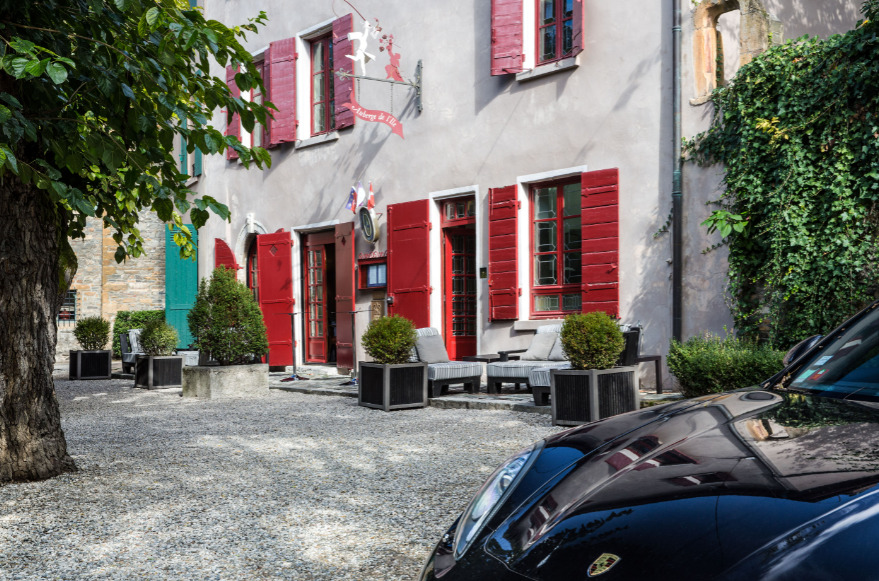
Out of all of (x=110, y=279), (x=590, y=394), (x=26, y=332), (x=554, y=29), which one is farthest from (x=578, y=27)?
(x=110, y=279)

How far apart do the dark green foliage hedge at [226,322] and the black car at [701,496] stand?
9026 millimetres

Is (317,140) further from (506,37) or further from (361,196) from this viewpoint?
(506,37)

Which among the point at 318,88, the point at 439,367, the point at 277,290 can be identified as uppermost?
the point at 318,88

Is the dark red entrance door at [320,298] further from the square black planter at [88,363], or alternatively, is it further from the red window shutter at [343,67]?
the square black planter at [88,363]

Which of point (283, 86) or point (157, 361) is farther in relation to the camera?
point (283, 86)

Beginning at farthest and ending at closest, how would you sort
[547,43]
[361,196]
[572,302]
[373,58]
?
[361,196] < [373,58] < [547,43] < [572,302]

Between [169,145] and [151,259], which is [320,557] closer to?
[169,145]

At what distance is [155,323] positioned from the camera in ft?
44.2

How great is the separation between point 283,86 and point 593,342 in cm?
932

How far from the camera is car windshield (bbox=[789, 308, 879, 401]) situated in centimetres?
244

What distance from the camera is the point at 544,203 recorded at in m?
11.3

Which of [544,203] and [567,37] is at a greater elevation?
[567,37]

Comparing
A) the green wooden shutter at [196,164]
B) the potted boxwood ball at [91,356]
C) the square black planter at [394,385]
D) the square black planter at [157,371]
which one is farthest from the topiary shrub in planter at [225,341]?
the green wooden shutter at [196,164]

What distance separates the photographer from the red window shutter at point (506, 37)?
11219 millimetres
